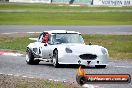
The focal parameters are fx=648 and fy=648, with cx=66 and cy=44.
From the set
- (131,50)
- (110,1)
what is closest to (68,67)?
(131,50)

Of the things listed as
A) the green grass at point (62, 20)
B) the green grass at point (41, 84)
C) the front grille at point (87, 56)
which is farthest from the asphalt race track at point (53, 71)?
the green grass at point (62, 20)

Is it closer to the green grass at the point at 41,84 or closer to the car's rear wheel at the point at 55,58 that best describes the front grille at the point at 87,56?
the car's rear wheel at the point at 55,58

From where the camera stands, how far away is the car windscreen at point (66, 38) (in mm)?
21078

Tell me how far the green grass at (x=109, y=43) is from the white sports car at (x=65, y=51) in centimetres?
413

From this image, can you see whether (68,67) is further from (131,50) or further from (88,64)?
(131,50)

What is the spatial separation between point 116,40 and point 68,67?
15322 millimetres

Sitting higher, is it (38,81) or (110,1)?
(38,81)

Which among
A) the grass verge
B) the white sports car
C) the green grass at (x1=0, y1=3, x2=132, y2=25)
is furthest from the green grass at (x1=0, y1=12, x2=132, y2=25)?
the grass verge

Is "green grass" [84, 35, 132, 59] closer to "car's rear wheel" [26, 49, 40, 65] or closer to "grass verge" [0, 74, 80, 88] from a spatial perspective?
"car's rear wheel" [26, 49, 40, 65]

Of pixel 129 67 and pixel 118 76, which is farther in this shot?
pixel 129 67

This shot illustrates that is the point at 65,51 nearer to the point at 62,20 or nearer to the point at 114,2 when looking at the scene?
the point at 62,20

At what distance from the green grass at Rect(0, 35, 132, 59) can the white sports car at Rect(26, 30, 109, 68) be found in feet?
13.5

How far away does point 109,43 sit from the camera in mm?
32625

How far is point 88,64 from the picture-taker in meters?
19.5
